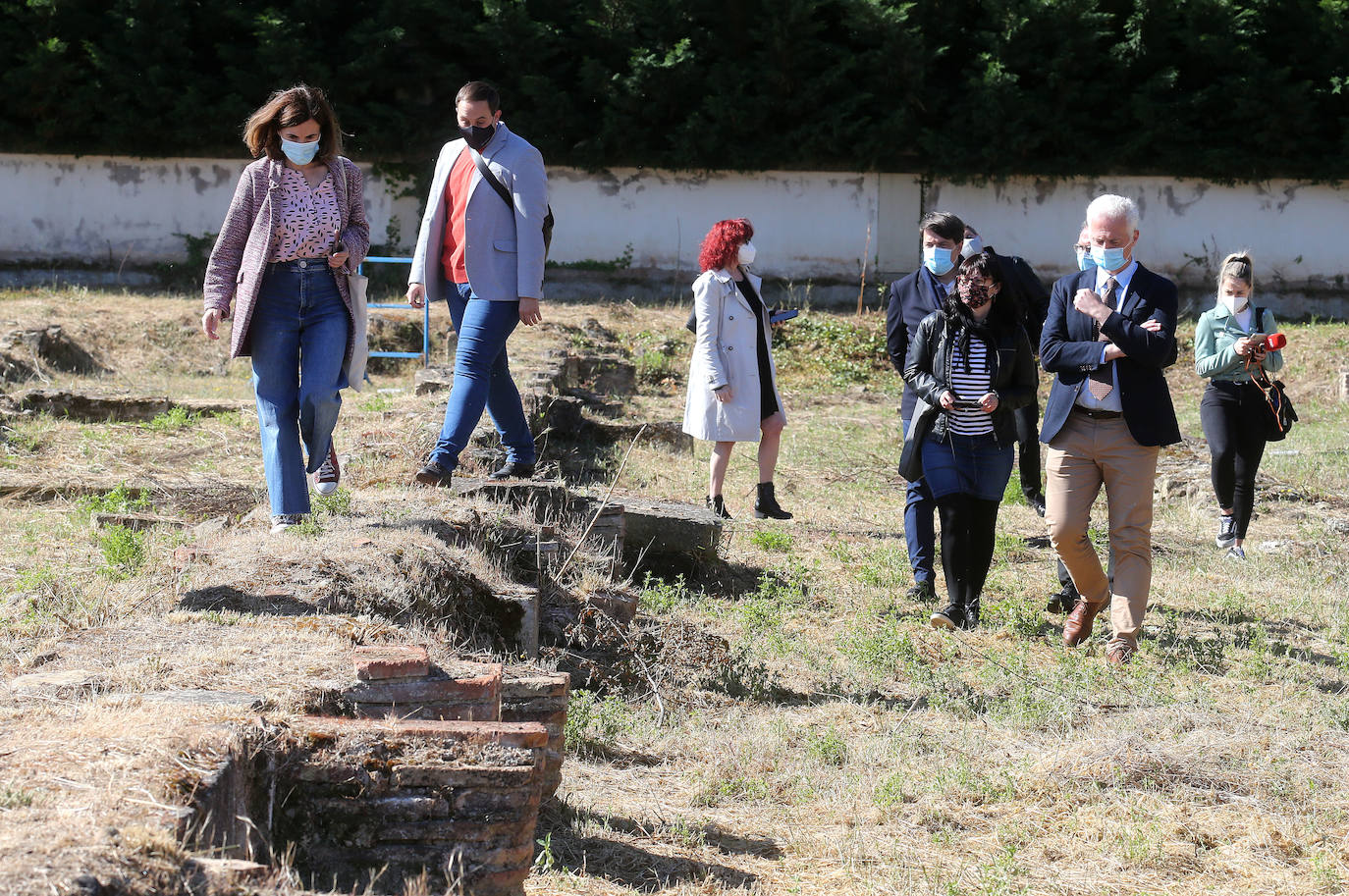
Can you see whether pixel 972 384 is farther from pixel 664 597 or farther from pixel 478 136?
pixel 478 136

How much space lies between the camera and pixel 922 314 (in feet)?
20.9

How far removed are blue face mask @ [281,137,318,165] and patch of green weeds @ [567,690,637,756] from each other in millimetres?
2299

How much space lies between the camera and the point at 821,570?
22.6 feet

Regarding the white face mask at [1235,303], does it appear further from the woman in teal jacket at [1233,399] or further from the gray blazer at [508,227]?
the gray blazer at [508,227]

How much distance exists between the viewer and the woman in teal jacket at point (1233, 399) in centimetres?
726

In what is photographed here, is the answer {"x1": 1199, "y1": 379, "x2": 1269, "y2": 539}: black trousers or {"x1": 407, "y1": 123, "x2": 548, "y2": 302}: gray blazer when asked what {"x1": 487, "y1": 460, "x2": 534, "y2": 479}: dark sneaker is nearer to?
{"x1": 407, "y1": 123, "x2": 548, "y2": 302}: gray blazer

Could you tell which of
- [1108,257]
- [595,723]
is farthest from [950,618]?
[595,723]

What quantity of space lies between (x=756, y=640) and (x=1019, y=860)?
7.23 feet

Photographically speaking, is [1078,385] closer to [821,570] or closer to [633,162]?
[821,570]

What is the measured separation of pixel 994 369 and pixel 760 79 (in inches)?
618

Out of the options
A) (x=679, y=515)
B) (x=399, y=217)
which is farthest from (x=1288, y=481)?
(x=399, y=217)

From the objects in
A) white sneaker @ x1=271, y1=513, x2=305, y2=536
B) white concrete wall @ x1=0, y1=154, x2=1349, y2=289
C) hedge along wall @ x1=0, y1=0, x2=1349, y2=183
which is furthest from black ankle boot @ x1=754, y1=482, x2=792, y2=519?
hedge along wall @ x1=0, y1=0, x2=1349, y2=183

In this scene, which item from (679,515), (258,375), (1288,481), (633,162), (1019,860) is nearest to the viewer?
(1019,860)

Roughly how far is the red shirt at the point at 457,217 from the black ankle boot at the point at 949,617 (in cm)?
253
